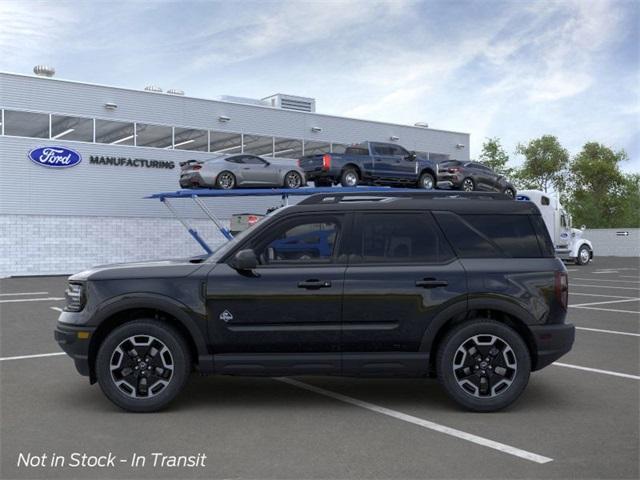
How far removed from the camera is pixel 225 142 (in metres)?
31.5

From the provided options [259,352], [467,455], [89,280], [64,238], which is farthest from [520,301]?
[64,238]

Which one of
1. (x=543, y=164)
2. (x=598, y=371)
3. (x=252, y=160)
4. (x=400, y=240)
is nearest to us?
(x=400, y=240)

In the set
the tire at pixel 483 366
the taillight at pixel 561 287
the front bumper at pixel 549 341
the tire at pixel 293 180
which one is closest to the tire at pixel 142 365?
the tire at pixel 483 366

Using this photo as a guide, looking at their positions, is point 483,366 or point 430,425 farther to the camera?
point 483,366

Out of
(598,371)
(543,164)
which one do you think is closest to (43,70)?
(598,371)

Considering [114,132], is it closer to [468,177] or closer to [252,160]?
[252,160]

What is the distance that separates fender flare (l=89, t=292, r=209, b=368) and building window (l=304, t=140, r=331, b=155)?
28.4 meters

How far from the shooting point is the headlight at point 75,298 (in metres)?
5.84

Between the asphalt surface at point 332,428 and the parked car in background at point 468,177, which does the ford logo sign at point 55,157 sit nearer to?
the parked car in background at point 468,177

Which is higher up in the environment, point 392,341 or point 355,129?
point 355,129

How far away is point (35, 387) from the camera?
6656 mm

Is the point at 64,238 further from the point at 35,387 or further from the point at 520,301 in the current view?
the point at 520,301

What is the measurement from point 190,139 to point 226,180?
366 inches

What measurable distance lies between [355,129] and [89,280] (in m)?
30.5
